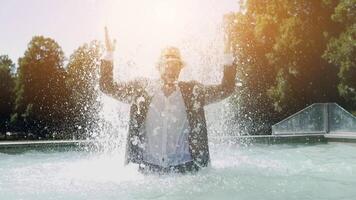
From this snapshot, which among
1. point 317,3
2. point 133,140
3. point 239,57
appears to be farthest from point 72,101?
point 133,140

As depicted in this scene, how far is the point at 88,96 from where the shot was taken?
1703 inches

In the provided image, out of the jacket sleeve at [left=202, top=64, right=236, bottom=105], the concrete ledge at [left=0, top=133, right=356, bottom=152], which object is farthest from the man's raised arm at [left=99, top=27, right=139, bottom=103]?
the concrete ledge at [left=0, top=133, right=356, bottom=152]

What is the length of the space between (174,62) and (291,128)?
14250mm

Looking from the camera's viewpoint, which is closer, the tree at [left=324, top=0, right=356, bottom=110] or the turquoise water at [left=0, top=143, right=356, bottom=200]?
the turquoise water at [left=0, top=143, right=356, bottom=200]

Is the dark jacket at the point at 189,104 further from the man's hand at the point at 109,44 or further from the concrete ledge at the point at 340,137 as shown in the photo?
the concrete ledge at the point at 340,137

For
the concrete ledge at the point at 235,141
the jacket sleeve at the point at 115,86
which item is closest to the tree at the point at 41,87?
the concrete ledge at the point at 235,141

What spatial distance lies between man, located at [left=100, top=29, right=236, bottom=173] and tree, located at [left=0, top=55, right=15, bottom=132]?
4076 cm

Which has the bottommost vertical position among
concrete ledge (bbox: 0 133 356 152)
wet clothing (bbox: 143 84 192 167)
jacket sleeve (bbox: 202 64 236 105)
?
concrete ledge (bbox: 0 133 356 152)

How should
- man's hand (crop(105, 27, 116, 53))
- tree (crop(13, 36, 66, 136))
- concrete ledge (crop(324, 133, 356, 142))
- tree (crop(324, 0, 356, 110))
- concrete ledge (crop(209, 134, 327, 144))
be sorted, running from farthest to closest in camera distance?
tree (crop(13, 36, 66, 136))
tree (crop(324, 0, 356, 110))
concrete ledge (crop(209, 134, 327, 144))
concrete ledge (crop(324, 133, 356, 142))
man's hand (crop(105, 27, 116, 53))

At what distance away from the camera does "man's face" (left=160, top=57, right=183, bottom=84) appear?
6457 millimetres

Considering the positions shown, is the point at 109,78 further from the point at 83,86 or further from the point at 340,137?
the point at 83,86

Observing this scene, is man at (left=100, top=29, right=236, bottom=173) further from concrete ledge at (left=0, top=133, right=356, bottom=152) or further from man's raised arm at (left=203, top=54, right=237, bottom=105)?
concrete ledge at (left=0, top=133, right=356, bottom=152)

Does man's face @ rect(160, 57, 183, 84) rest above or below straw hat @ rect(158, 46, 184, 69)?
below

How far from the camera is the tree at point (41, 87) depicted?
130ft
